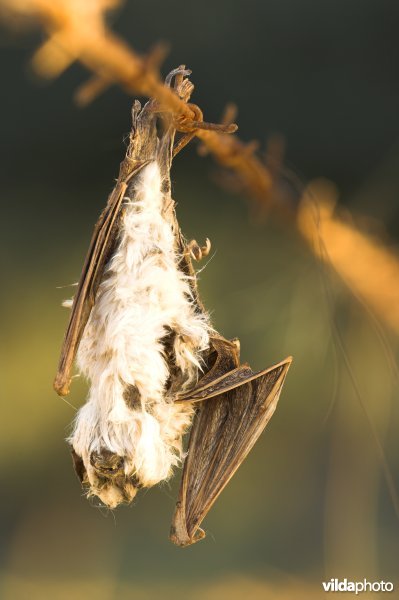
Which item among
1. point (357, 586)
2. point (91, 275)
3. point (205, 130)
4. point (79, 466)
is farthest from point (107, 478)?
point (357, 586)

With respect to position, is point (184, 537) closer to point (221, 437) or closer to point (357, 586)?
point (221, 437)

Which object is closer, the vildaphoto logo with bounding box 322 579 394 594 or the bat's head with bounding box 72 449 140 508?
the bat's head with bounding box 72 449 140 508

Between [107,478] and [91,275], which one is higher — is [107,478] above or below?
below

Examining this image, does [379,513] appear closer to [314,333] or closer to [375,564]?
[375,564]

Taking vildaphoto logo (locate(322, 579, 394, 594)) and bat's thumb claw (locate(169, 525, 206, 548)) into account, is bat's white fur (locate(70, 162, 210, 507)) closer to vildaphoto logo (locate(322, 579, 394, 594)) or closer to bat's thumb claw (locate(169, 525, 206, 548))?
bat's thumb claw (locate(169, 525, 206, 548))

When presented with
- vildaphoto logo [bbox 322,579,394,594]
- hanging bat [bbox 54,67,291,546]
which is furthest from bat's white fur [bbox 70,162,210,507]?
vildaphoto logo [bbox 322,579,394,594]

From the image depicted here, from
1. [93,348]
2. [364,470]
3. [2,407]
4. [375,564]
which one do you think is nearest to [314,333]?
[364,470]
